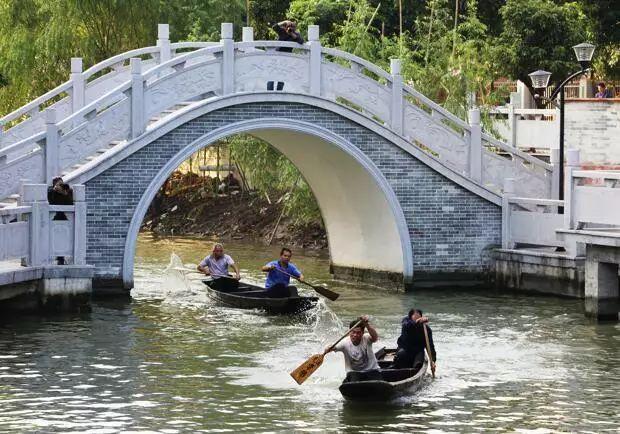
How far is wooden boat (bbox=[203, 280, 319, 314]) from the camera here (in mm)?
24156

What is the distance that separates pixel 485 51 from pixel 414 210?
784 cm

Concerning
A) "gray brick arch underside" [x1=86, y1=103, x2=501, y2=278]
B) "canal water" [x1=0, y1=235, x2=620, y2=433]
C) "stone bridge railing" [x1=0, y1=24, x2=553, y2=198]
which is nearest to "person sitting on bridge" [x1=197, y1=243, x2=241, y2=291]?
"canal water" [x1=0, y1=235, x2=620, y2=433]

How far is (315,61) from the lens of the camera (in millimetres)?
26656

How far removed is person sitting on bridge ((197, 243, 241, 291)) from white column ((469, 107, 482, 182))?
494 cm

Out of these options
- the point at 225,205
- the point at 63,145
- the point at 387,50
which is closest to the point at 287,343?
the point at 63,145

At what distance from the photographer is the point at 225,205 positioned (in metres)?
41.1

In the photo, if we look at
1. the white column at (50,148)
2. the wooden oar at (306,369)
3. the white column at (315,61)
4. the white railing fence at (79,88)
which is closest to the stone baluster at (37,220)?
the white column at (50,148)

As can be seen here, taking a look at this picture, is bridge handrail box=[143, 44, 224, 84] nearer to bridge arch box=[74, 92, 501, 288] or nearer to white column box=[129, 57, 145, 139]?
white column box=[129, 57, 145, 139]

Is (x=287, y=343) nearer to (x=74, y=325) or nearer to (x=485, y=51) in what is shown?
(x=74, y=325)

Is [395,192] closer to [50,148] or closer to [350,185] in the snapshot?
[350,185]

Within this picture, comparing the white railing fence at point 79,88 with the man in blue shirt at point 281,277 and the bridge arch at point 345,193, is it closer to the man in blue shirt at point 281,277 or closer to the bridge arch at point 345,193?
the bridge arch at point 345,193

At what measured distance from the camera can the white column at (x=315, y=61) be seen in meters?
26.6

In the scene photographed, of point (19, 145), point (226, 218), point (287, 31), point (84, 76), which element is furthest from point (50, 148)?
point (226, 218)

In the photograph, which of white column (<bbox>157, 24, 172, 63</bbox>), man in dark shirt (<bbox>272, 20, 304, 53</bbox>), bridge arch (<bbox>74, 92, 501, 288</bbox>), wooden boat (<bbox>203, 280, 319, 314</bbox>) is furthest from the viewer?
white column (<bbox>157, 24, 172, 63</bbox>)
